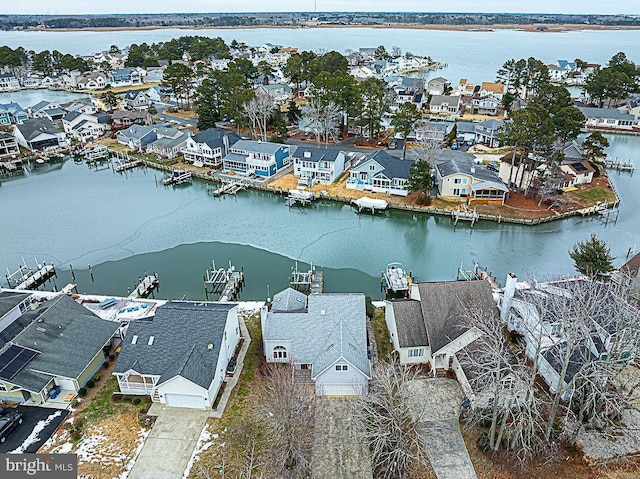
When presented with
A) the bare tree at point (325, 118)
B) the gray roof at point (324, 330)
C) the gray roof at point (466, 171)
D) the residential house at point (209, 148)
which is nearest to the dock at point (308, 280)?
the gray roof at point (324, 330)

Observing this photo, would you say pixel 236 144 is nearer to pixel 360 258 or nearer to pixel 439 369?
pixel 360 258

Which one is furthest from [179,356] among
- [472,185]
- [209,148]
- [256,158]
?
[209,148]

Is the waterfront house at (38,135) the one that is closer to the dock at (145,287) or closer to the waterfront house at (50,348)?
the dock at (145,287)

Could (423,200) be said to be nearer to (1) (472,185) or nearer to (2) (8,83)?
(1) (472,185)

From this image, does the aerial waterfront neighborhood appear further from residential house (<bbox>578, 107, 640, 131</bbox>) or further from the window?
residential house (<bbox>578, 107, 640, 131</bbox>)

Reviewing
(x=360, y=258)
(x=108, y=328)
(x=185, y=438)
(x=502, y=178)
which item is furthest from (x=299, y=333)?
(x=502, y=178)
